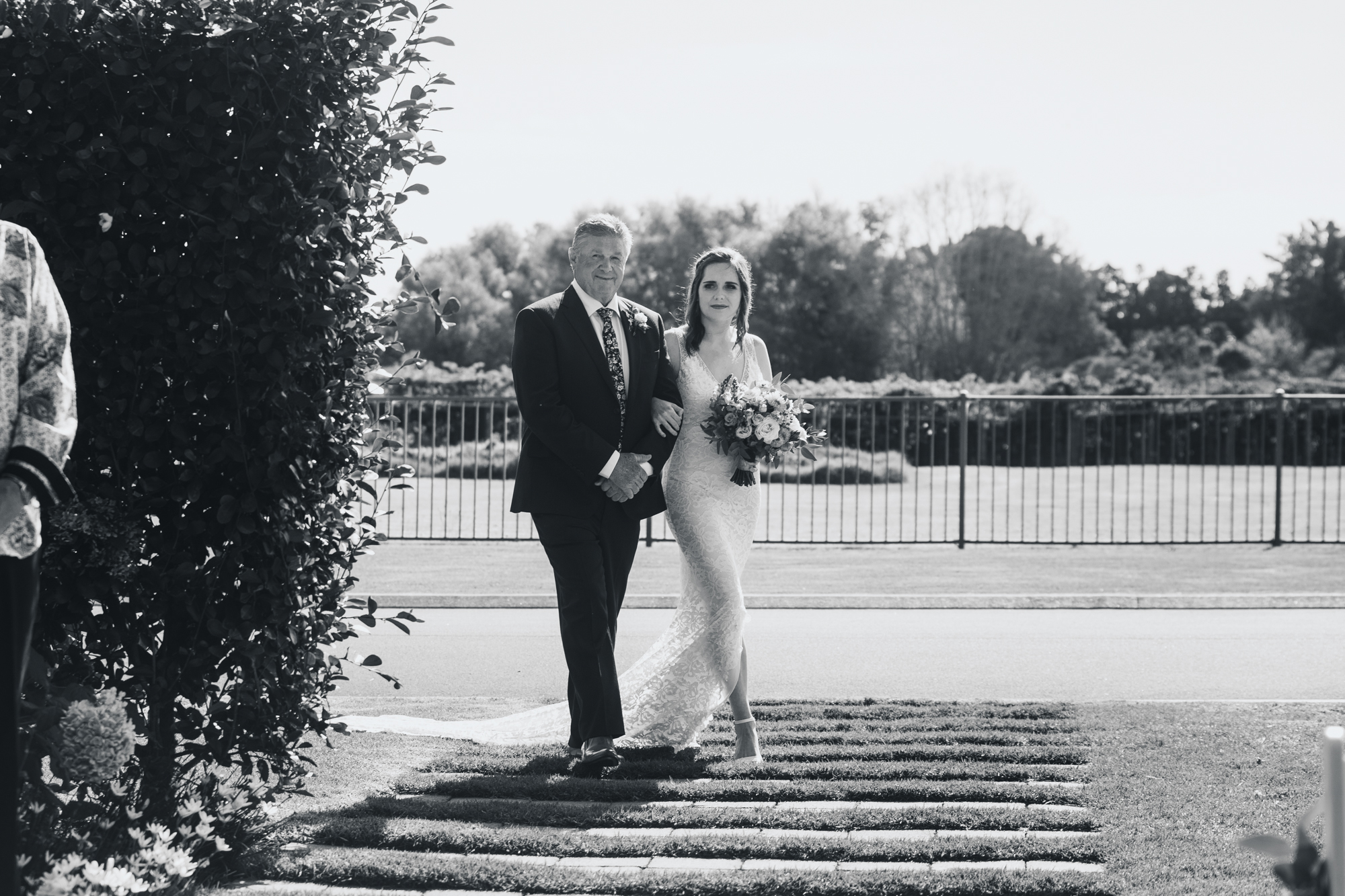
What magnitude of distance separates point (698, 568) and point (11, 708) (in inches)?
144

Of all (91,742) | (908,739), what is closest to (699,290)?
(908,739)

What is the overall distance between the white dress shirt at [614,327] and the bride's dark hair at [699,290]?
46 centimetres

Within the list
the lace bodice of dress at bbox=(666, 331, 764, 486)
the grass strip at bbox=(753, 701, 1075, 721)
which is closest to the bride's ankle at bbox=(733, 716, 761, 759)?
the grass strip at bbox=(753, 701, 1075, 721)

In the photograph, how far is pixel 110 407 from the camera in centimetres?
446

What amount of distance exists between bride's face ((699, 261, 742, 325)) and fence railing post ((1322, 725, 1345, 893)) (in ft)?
15.1

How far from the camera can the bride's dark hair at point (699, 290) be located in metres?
6.57

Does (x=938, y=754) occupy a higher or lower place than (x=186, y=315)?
lower

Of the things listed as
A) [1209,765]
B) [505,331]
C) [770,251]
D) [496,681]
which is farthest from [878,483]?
[505,331]

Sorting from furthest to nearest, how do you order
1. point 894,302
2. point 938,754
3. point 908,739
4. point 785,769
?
1. point 894,302
2. point 908,739
3. point 938,754
4. point 785,769

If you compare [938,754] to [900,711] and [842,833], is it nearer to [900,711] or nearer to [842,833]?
[900,711]

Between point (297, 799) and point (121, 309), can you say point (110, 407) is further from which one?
point (297, 799)

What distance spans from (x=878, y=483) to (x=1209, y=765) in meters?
15.8

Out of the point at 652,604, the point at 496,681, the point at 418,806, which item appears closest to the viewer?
A: the point at 418,806

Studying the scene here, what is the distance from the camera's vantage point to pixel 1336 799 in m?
2.11
